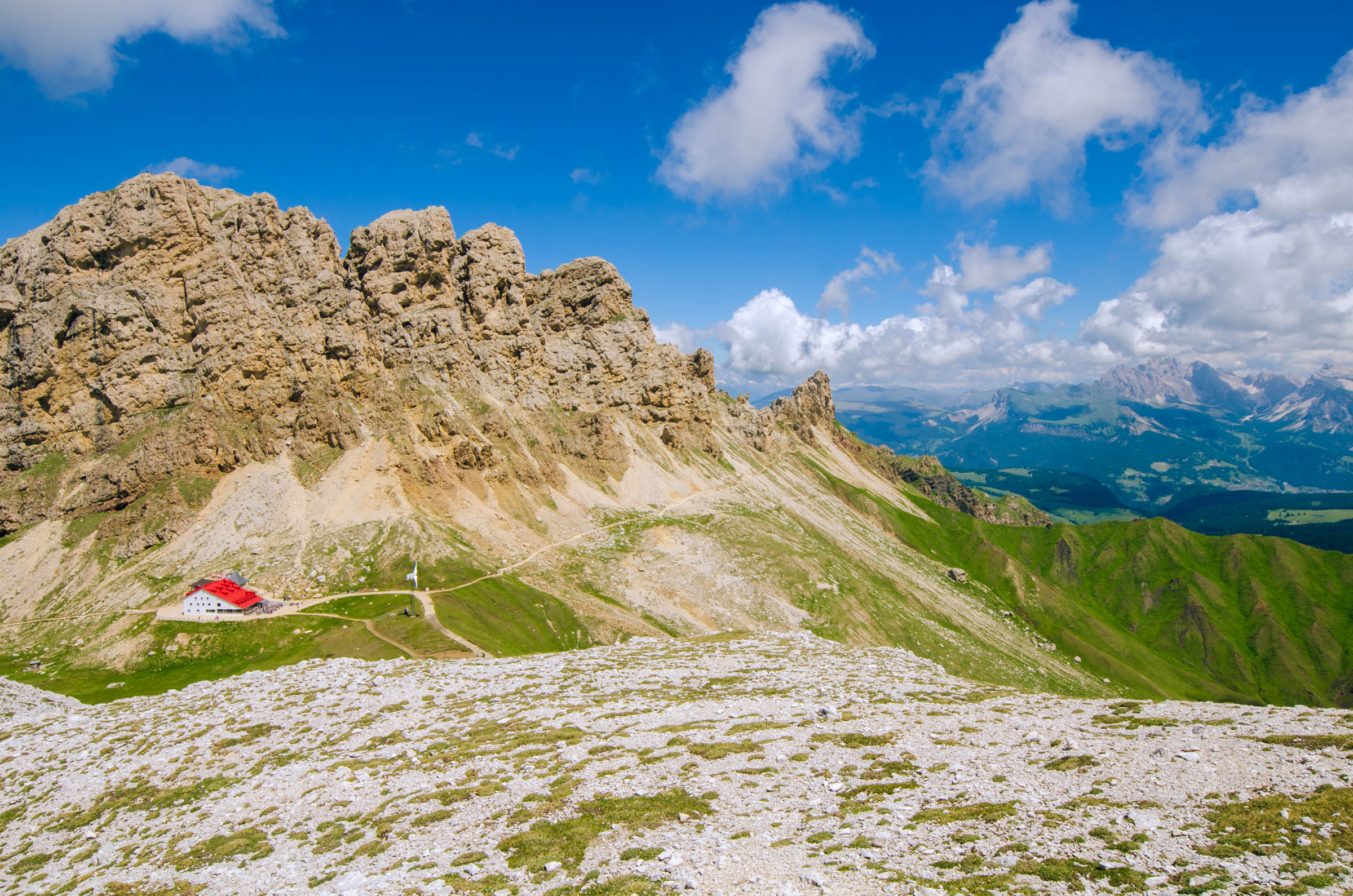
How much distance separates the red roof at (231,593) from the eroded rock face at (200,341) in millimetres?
30127

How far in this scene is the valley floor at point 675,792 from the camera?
17.6 m

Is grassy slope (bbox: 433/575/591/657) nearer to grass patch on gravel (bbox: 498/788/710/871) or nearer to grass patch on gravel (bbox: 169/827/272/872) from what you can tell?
grass patch on gravel (bbox: 169/827/272/872)

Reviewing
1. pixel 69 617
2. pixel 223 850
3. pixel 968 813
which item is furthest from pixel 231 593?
pixel 968 813

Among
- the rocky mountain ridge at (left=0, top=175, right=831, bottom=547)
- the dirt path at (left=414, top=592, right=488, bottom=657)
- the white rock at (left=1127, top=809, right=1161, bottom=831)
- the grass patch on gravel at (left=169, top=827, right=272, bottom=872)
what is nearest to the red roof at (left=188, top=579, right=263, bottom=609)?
the dirt path at (left=414, top=592, right=488, bottom=657)

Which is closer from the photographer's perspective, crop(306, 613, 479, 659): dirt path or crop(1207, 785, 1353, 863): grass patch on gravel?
crop(1207, 785, 1353, 863): grass patch on gravel

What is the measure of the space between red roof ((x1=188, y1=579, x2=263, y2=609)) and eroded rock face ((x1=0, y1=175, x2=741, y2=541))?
98.8 ft

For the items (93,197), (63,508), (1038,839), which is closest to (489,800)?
(1038,839)

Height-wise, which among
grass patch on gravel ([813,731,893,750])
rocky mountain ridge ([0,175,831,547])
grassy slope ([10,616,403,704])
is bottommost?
grassy slope ([10,616,403,704])

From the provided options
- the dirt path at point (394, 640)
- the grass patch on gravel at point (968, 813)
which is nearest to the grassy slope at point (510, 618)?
the dirt path at point (394, 640)

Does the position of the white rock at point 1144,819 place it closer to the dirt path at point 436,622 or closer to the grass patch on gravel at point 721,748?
the grass patch on gravel at point 721,748

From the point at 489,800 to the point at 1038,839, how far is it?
20536mm

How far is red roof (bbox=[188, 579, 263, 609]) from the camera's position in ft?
275

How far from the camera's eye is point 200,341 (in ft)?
396

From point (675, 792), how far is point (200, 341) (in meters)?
140
